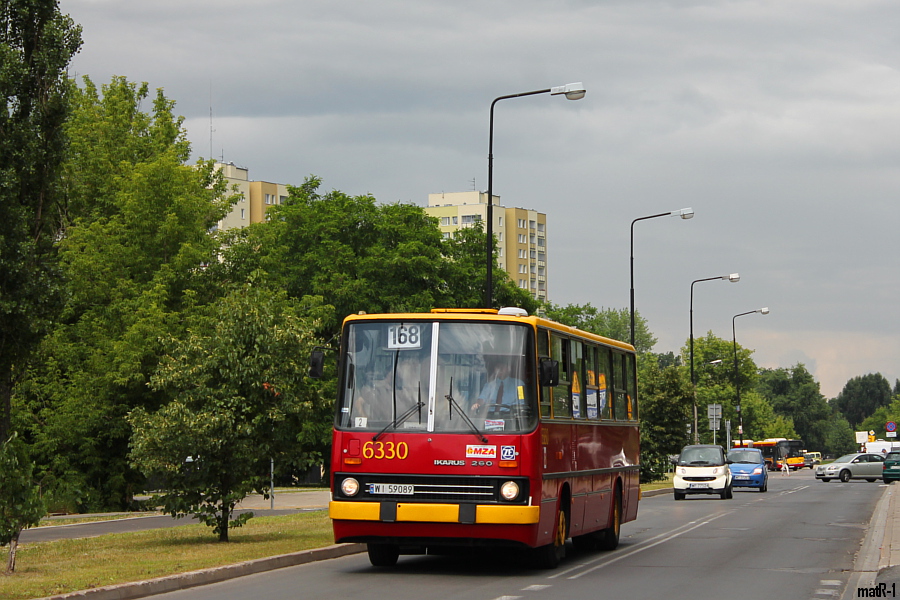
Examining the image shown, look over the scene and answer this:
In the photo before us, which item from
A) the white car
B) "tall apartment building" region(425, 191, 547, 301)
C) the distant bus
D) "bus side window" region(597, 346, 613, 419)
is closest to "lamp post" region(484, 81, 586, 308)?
"bus side window" region(597, 346, 613, 419)

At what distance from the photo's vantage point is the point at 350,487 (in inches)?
573

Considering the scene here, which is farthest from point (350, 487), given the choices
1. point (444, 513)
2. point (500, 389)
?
point (500, 389)

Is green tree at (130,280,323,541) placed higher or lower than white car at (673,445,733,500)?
higher

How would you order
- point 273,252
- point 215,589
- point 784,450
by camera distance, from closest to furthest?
point 215,589 < point 273,252 < point 784,450

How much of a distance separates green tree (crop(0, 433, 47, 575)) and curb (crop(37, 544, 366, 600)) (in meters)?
1.48

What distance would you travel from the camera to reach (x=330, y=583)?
13844 millimetres

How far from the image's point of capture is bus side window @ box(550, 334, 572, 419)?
15695mm

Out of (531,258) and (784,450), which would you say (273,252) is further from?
(531,258)

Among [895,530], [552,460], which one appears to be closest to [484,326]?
[552,460]

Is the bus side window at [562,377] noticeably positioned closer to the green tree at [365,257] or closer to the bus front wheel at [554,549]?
the bus front wheel at [554,549]

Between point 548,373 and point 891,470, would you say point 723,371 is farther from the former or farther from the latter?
point 548,373

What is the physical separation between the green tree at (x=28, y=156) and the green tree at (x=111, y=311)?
820 cm

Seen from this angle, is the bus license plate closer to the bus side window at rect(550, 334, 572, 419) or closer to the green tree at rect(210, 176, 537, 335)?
the bus side window at rect(550, 334, 572, 419)

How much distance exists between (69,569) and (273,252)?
3235 centimetres
